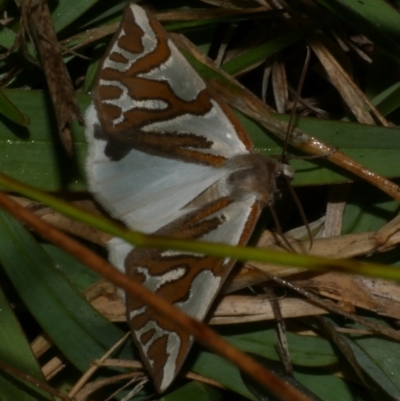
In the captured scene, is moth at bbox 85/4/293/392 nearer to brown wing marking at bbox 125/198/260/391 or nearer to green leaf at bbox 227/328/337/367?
brown wing marking at bbox 125/198/260/391

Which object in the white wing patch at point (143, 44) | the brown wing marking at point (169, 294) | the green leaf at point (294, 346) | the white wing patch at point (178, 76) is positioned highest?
the white wing patch at point (143, 44)

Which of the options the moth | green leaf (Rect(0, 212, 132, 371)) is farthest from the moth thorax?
green leaf (Rect(0, 212, 132, 371))

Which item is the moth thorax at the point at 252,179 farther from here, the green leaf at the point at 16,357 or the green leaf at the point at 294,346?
the green leaf at the point at 16,357

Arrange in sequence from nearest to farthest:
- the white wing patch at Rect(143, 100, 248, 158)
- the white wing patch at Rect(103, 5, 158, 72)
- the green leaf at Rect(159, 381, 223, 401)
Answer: the white wing patch at Rect(103, 5, 158, 72), the white wing patch at Rect(143, 100, 248, 158), the green leaf at Rect(159, 381, 223, 401)

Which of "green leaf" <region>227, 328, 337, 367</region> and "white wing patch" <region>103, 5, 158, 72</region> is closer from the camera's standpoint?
"white wing patch" <region>103, 5, 158, 72</region>

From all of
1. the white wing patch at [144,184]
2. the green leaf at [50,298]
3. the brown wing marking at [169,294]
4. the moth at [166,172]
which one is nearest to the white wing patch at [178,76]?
the moth at [166,172]

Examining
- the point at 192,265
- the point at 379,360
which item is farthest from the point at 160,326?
the point at 379,360

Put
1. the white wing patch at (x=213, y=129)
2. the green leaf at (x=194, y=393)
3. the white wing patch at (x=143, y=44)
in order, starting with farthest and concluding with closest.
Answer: the green leaf at (x=194, y=393), the white wing patch at (x=213, y=129), the white wing patch at (x=143, y=44)

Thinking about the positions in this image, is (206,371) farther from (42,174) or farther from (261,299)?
(42,174)

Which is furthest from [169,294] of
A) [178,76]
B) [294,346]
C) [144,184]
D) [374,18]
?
[374,18]

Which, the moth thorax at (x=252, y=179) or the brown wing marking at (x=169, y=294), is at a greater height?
the moth thorax at (x=252, y=179)
